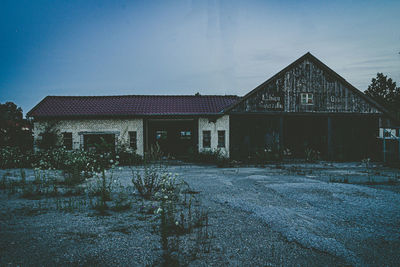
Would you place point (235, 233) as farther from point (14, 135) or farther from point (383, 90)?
point (383, 90)

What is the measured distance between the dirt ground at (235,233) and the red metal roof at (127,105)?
12.3 metres

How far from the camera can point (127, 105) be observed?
1980 cm

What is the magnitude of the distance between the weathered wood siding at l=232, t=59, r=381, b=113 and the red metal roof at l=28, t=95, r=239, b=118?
2963mm

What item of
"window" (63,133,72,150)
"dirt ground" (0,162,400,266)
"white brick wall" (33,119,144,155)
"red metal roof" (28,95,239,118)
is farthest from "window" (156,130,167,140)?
"dirt ground" (0,162,400,266)

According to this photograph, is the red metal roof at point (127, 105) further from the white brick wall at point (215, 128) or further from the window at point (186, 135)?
the window at point (186, 135)

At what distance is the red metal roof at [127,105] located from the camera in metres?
18.3

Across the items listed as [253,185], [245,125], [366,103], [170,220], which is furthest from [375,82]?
[170,220]

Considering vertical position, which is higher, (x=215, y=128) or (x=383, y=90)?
(x=383, y=90)

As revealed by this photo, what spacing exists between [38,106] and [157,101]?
882 cm

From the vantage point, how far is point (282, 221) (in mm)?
4773

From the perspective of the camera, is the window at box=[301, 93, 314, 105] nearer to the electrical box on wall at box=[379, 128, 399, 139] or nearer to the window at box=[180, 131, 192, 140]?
the electrical box on wall at box=[379, 128, 399, 139]

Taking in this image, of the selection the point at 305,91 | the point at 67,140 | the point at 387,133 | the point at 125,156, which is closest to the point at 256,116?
the point at 305,91

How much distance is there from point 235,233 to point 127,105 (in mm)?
17223

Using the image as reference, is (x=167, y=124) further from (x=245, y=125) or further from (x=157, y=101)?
(x=245, y=125)
